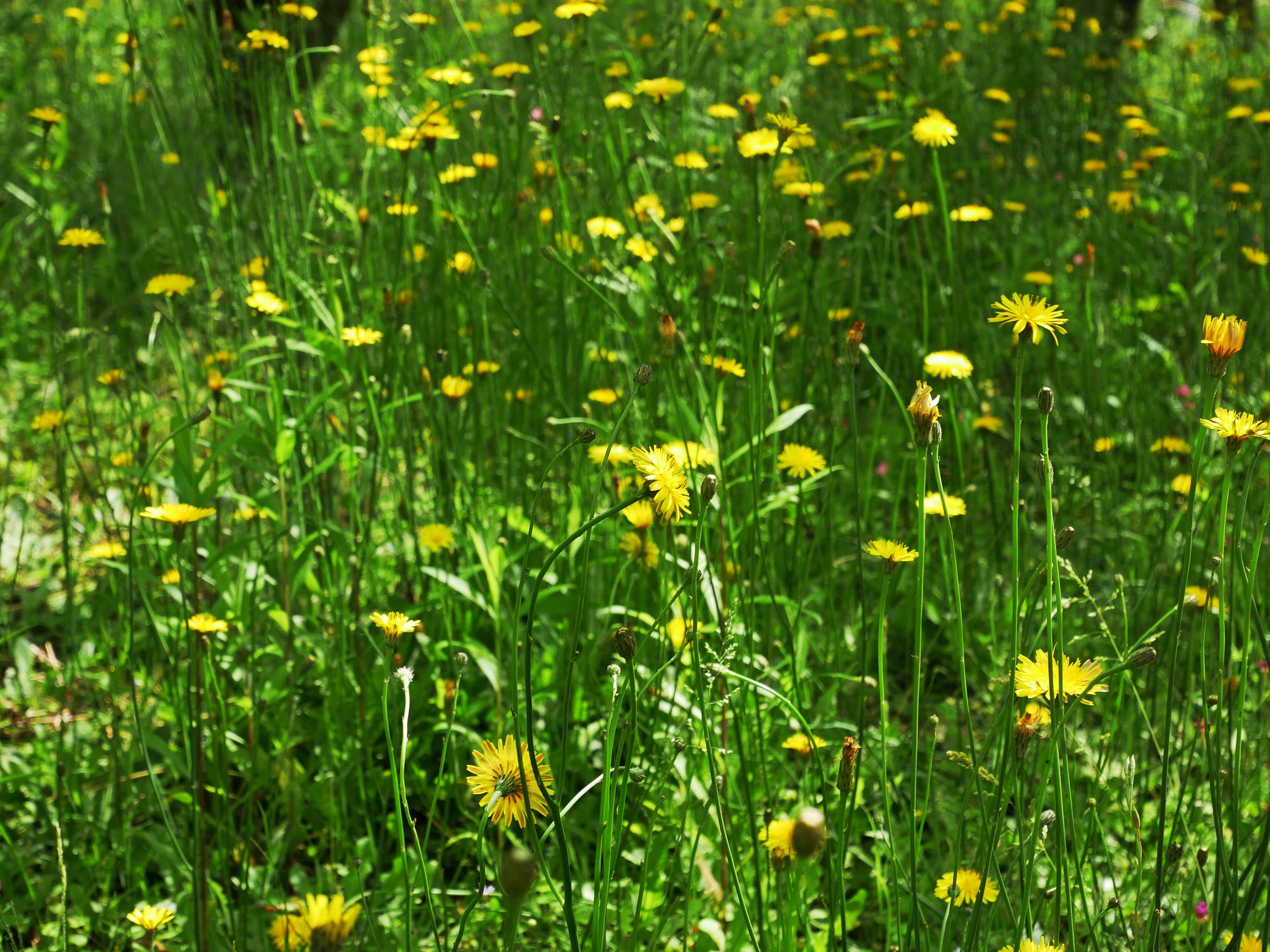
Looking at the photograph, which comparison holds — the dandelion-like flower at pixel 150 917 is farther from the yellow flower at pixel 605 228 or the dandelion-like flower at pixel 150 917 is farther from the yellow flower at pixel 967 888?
the yellow flower at pixel 605 228

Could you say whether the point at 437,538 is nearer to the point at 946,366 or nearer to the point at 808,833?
the point at 946,366

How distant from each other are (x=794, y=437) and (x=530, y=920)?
3.30ft

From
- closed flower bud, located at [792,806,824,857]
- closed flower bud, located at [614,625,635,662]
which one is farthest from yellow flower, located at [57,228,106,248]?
closed flower bud, located at [792,806,824,857]

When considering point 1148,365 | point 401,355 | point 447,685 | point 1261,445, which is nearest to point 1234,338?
point 1261,445

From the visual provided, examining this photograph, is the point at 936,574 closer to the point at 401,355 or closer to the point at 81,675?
the point at 401,355

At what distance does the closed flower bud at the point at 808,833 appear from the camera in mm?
622

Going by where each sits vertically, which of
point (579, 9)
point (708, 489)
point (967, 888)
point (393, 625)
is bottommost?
point (967, 888)

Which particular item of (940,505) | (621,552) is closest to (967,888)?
(940,505)

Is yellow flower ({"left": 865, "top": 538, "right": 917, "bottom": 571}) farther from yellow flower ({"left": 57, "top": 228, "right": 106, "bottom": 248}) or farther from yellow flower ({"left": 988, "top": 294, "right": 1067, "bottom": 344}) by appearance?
yellow flower ({"left": 57, "top": 228, "right": 106, "bottom": 248})

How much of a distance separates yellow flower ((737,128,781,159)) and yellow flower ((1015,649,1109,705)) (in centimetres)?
103

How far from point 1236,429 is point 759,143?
107cm

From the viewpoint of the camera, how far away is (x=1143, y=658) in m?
0.76

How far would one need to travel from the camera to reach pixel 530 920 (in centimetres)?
127

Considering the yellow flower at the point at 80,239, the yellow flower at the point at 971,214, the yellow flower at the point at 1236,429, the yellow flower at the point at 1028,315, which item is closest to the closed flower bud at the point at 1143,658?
the yellow flower at the point at 1236,429
